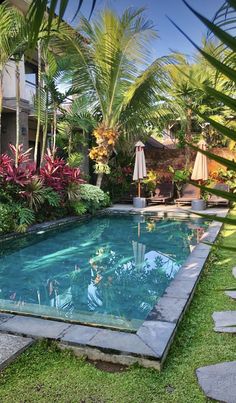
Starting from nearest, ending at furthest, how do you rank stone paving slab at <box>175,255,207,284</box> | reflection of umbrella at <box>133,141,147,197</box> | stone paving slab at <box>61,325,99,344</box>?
stone paving slab at <box>61,325,99,344</box> < stone paving slab at <box>175,255,207,284</box> < reflection of umbrella at <box>133,141,147,197</box>

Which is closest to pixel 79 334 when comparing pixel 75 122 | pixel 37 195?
pixel 37 195

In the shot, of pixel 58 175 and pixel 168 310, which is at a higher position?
pixel 58 175

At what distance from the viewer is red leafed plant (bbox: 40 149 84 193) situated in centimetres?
1173

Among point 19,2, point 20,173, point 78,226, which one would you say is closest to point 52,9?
point 20,173

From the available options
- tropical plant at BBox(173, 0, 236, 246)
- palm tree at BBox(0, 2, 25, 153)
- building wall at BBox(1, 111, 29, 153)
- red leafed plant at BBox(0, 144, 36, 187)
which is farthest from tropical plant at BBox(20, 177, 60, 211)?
tropical plant at BBox(173, 0, 236, 246)

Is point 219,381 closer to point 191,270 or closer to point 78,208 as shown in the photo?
point 191,270

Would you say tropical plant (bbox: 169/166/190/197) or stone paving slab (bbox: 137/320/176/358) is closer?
stone paving slab (bbox: 137/320/176/358)

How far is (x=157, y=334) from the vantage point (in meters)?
3.83

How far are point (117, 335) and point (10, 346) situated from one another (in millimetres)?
1036

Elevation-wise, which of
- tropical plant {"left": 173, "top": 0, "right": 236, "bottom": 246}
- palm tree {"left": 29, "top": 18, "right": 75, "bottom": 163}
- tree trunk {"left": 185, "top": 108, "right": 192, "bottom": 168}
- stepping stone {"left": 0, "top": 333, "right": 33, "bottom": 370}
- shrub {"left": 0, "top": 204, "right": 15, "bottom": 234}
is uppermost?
palm tree {"left": 29, "top": 18, "right": 75, "bottom": 163}

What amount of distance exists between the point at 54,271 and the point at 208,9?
6686 millimetres

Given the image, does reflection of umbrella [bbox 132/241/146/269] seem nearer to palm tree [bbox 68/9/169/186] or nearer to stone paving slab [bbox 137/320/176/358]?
stone paving slab [bbox 137/320/176/358]

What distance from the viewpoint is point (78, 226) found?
1198 cm

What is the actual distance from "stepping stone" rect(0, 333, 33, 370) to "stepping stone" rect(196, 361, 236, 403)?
163 centimetres
